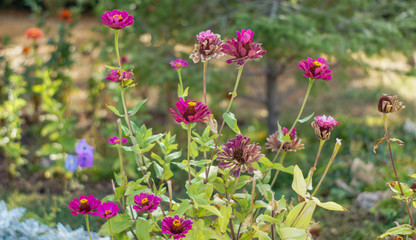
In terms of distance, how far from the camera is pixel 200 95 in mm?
3195

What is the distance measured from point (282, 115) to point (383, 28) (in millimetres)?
1551

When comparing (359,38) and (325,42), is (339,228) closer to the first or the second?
(325,42)

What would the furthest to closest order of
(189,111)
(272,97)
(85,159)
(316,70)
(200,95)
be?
(272,97)
(200,95)
(85,159)
(316,70)
(189,111)

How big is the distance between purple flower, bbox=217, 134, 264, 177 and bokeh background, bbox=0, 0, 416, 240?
1.05 m

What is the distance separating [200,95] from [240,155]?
200 cm

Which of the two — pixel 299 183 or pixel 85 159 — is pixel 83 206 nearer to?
pixel 299 183

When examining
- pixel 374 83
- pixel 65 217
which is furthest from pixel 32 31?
pixel 374 83

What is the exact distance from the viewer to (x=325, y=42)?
107 inches

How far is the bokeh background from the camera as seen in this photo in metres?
2.59

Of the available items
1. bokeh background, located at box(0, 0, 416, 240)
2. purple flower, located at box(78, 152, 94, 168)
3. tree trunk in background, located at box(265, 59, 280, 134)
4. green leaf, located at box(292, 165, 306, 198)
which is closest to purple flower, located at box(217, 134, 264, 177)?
green leaf, located at box(292, 165, 306, 198)

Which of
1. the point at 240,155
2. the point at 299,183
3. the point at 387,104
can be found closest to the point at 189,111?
the point at 240,155

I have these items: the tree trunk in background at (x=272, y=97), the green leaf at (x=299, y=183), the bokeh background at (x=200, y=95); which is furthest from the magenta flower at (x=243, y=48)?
the tree trunk in background at (x=272, y=97)

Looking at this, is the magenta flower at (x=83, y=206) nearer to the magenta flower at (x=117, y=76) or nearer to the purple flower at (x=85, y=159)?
the magenta flower at (x=117, y=76)

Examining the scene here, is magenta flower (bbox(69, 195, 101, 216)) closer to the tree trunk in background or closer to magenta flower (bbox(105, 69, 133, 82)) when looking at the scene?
magenta flower (bbox(105, 69, 133, 82))
